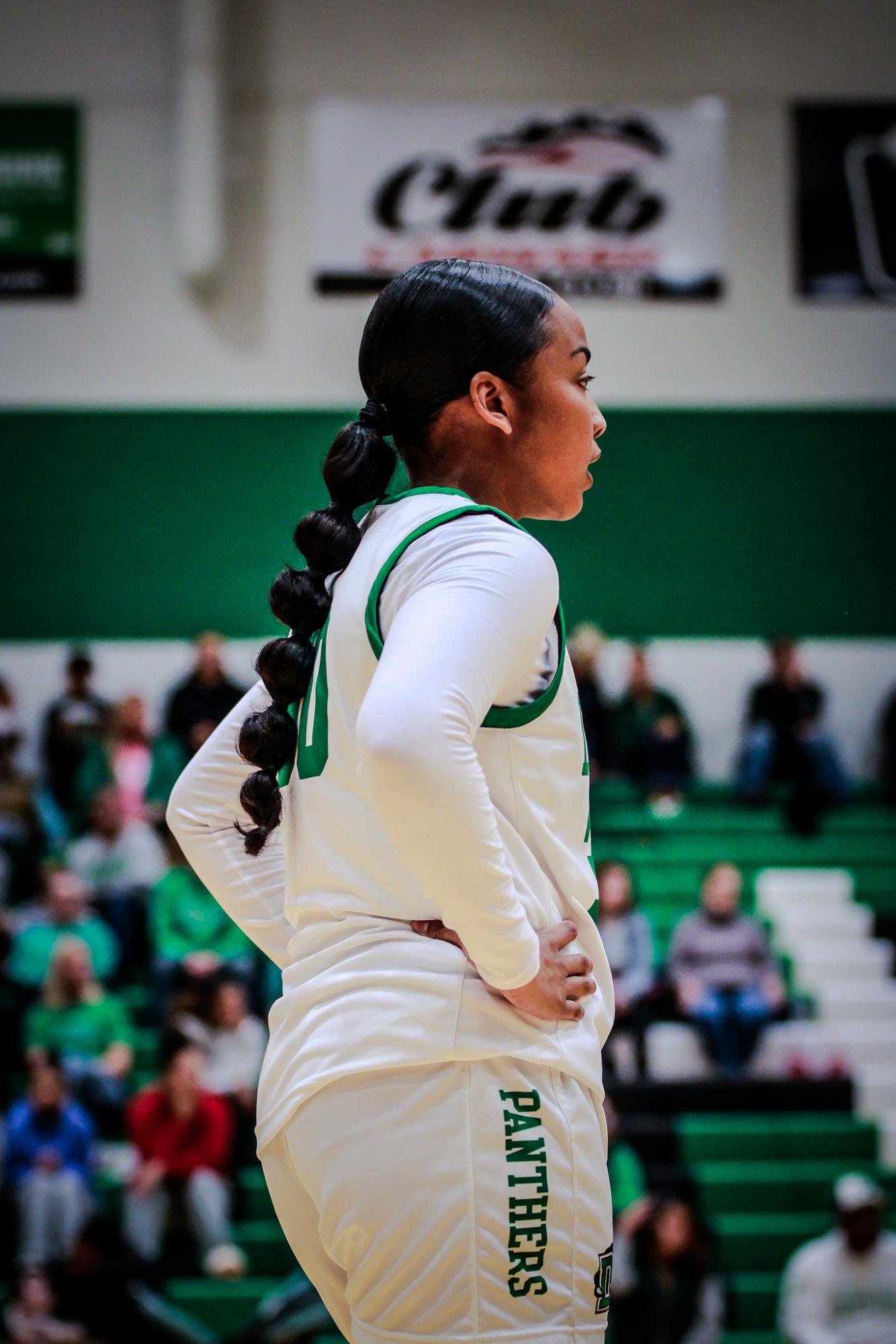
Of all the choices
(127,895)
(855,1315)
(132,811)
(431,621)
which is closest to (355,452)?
(431,621)

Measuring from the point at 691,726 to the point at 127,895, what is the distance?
4.78 meters

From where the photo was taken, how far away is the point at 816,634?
12.2 m

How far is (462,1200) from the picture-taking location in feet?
4.93

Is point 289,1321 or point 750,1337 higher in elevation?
point 289,1321

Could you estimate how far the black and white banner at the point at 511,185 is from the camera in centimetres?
1211

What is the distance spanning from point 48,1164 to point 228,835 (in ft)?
19.8

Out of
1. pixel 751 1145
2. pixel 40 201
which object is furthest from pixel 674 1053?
pixel 40 201

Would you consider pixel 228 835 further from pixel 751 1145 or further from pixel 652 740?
pixel 652 740

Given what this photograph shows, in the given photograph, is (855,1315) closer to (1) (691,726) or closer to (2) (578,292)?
(1) (691,726)

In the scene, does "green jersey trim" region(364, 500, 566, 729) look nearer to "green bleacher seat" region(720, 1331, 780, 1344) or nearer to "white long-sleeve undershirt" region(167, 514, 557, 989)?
"white long-sleeve undershirt" region(167, 514, 557, 989)

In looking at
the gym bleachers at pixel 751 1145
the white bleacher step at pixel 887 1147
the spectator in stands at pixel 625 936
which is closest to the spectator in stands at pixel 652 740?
the gym bleachers at pixel 751 1145

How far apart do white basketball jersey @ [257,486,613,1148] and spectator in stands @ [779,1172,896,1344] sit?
5.87m

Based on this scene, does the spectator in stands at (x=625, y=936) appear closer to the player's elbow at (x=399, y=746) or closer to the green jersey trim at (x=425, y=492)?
the green jersey trim at (x=425, y=492)

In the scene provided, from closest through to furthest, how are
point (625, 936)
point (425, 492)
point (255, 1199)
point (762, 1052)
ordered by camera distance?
point (425, 492) < point (255, 1199) < point (762, 1052) < point (625, 936)
